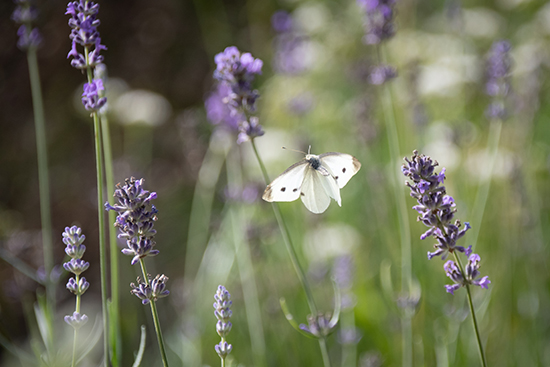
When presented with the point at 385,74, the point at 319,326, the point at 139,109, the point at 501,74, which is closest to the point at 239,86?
the point at 385,74

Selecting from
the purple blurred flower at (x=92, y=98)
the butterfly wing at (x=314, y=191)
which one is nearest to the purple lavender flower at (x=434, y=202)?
the butterfly wing at (x=314, y=191)

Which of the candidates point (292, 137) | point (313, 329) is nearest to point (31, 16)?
point (313, 329)

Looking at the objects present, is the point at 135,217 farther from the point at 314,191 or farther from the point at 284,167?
the point at 284,167

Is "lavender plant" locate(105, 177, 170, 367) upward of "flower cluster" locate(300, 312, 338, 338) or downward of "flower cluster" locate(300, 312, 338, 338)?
upward

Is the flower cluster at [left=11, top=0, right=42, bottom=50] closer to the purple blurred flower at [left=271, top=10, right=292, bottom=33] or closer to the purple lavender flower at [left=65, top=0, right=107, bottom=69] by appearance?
the purple lavender flower at [left=65, top=0, right=107, bottom=69]

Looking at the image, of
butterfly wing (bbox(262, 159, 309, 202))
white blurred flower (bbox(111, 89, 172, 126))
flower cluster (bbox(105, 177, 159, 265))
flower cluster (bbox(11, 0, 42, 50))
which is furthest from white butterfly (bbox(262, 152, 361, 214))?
white blurred flower (bbox(111, 89, 172, 126))

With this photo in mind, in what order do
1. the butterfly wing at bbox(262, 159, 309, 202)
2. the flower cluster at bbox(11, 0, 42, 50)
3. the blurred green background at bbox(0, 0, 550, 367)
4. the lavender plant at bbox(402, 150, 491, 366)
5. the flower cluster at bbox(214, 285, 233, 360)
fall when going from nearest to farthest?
the lavender plant at bbox(402, 150, 491, 366)
the flower cluster at bbox(214, 285, 233, 360)
the butterfly wing at bbox(262, 159, 309, 202)
the flower cluster at bbox(11, 0, 42, 50)
the blurred green background at bbox(0, 0, 550, 367)

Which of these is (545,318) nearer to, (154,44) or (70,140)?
(70,140)
